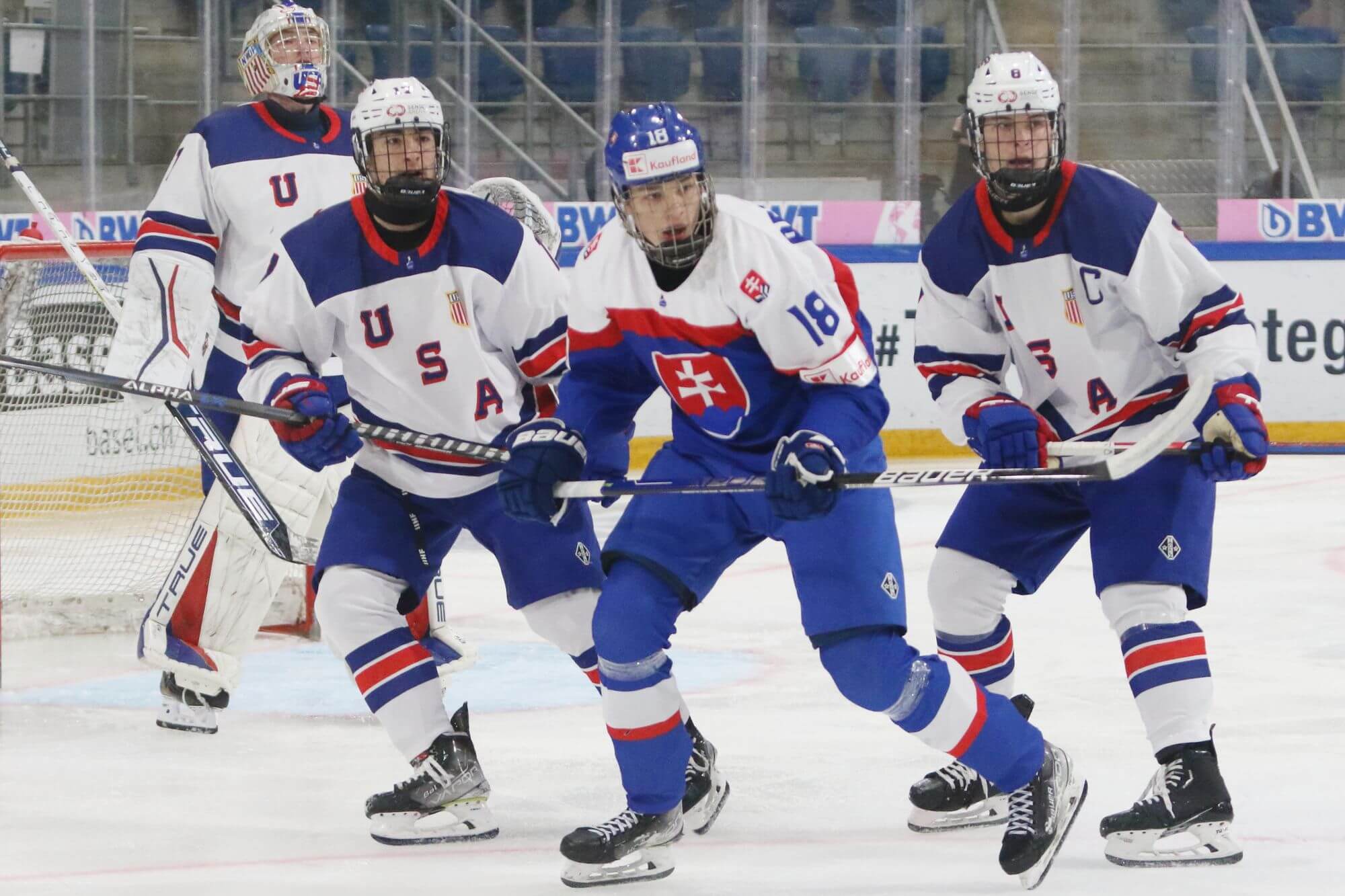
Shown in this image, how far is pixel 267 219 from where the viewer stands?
139 inches

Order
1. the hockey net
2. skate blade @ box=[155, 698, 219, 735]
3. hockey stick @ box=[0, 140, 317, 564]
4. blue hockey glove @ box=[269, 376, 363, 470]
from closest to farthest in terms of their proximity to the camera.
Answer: blue hockey glove @ box=[269, 376, 363, 470], hockey stick @ box=[0, 140, 317, 564], skate blade @ box=[155, 698, 219, 735], the hockey net

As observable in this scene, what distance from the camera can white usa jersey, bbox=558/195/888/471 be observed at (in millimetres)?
2438

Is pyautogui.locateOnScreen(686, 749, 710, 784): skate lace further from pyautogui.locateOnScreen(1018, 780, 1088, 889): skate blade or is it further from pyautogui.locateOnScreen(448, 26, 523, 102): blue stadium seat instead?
pyautogui.locateOnScreen(448, 26, 523, 102): blue stadium seat

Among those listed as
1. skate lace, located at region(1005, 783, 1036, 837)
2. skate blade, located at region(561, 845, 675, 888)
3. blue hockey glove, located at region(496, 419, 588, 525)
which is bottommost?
skate blade, located at region(561, 845, 675, 888)

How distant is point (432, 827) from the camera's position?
9.28 feet

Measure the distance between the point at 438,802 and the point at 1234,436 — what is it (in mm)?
1202

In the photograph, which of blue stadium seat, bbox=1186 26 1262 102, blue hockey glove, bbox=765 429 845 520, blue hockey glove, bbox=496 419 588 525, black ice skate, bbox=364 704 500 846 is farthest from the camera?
blue stadium seat, bbox=1186 26 1262 102

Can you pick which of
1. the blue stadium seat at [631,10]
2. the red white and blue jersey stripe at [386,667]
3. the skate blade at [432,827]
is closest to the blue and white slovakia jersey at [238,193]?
the red white and blue jersey stripe at [386,667]

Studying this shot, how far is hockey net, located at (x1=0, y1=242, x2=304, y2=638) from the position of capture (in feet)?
14.3

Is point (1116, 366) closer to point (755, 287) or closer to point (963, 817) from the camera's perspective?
point (755, 287)

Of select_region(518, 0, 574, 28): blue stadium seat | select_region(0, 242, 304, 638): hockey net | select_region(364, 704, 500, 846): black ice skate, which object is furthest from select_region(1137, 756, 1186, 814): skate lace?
select_region(518, 0, 574, 28): blue stadium seat

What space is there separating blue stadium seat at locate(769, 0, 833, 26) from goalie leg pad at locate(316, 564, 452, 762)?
5196 mm

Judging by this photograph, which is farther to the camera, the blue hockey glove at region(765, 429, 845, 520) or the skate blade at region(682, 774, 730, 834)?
the skate blade at region(682, 774, 730, 834)

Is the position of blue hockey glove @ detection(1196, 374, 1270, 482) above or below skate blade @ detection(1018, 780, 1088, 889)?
above
